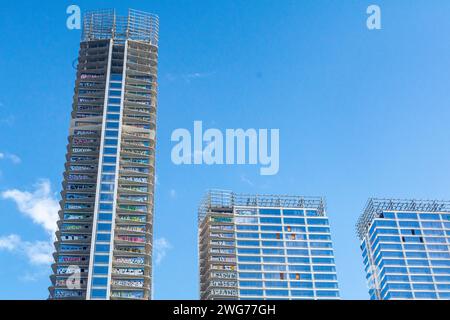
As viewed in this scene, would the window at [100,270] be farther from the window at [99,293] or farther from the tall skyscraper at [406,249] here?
the tall skyscraper at [406,249]

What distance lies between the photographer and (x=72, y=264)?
391 feet

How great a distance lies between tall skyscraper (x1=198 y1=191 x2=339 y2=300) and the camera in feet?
483

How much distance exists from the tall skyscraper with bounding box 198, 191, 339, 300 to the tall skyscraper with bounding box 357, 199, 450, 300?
1328 cm

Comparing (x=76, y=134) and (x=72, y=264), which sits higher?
(x=76, y=134)

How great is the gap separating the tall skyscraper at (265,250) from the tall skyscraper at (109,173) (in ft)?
95.0

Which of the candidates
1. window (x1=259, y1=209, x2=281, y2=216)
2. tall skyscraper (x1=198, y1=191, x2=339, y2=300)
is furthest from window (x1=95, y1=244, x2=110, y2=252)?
window (x1=259, y1=209, x2=281, y2=216)

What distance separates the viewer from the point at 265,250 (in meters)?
156

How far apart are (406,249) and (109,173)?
269 ft

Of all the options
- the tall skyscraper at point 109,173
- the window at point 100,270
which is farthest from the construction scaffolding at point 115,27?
the window at point 100,270

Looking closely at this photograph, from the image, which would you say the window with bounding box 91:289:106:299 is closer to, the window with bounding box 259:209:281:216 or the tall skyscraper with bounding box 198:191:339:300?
the tall skyscraper with bounding box 198:191:339:300

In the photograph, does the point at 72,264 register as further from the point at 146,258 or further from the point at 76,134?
the point at 76,134
